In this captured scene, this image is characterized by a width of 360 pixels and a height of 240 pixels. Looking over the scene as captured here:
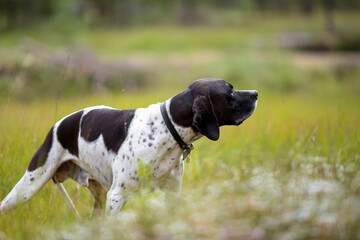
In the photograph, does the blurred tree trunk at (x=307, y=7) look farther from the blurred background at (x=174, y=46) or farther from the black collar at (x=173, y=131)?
the black collar at (x=173, y=131)

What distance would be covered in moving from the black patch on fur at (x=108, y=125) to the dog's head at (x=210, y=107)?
445 mm

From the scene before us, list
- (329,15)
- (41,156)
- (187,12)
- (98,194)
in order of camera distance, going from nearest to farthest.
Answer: (41,156) → (98,194) → (329,15) → (187,12)

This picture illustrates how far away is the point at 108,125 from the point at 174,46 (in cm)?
2076

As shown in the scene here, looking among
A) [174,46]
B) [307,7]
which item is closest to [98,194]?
[174,46]

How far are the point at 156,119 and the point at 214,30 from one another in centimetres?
2795

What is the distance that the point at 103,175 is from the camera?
3529mm

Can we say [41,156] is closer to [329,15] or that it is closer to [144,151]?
[144,151]

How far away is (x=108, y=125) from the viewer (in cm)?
350

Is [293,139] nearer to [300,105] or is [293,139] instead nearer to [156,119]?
[156,119]

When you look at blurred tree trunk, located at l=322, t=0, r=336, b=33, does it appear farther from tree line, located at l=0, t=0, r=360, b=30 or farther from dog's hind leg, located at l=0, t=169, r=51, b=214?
dog's hind leg, located at l=0, t=169, r=51, b=214

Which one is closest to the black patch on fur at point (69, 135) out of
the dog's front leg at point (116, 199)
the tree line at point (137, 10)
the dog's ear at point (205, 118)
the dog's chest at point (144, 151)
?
the dog's chest at point (144, 151)

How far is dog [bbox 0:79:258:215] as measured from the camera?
3.19 metres

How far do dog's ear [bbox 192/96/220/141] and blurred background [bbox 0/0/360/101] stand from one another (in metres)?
1.00

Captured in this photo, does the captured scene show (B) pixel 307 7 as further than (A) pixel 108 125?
Yes
